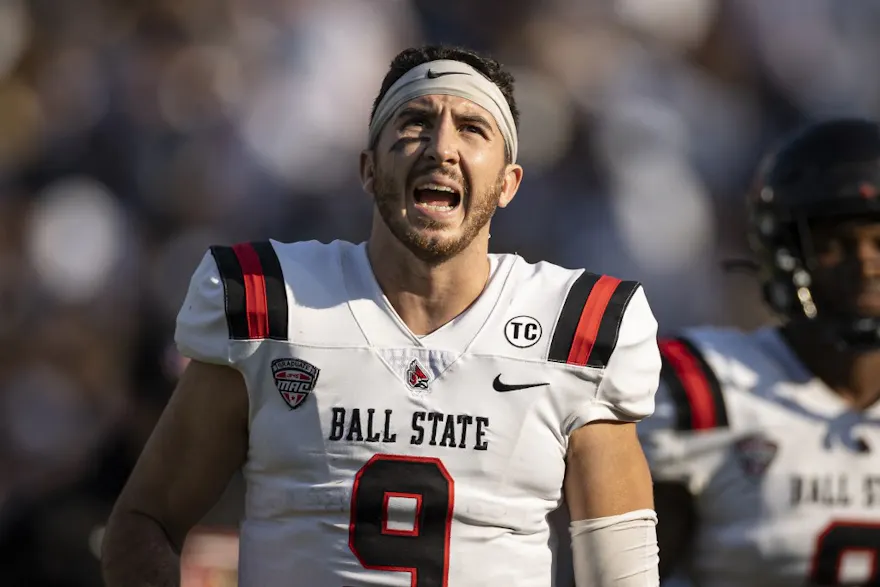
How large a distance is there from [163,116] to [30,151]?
2.29 ft

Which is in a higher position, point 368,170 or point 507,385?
point 368,170

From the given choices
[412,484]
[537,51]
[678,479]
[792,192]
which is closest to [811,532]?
[678,479]

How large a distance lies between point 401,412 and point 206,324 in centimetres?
41

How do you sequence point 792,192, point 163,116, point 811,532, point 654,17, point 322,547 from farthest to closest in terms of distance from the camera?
point 654,17, point 163,116, point 792,192, point 811,532, point 322,547

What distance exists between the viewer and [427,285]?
2.74 metres

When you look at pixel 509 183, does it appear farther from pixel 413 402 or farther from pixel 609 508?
pixel 609 508

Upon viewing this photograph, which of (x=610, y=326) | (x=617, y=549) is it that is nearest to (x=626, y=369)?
(x=610, y=326)

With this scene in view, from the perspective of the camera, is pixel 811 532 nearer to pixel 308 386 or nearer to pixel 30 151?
pixel 308 386

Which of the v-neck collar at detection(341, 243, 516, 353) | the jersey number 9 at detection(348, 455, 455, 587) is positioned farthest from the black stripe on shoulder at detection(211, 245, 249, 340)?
the jersey number 9 at detection(348, 455, 455, 587)

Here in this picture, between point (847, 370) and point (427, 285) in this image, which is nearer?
point (427, 285)

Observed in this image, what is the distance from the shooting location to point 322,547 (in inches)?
99.1

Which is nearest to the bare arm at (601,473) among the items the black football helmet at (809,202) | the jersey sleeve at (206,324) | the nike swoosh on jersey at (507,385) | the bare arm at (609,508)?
the bare arm at (609,508)

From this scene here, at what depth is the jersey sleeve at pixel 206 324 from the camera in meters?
2.60

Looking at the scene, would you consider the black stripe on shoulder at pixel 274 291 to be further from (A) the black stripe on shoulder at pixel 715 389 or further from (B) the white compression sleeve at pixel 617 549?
(A) the black stripe on shoulder at pixel 715 389
